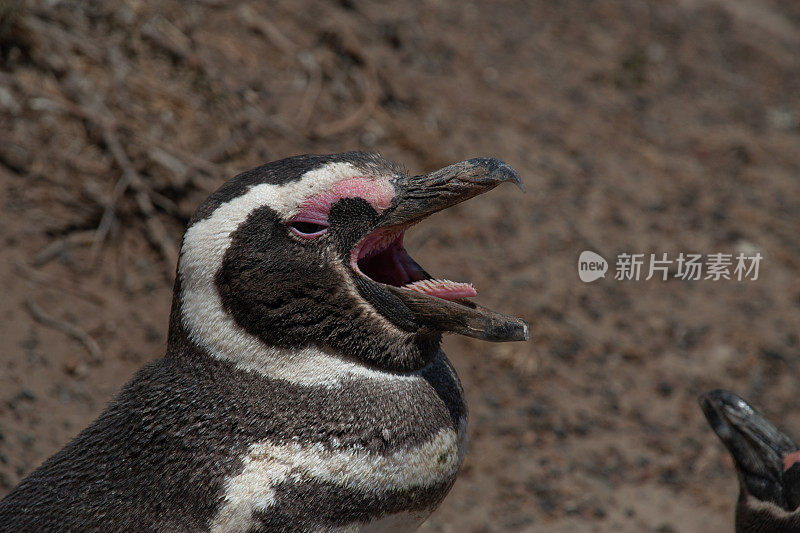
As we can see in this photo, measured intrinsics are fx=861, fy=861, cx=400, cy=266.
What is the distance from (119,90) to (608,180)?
3131mm

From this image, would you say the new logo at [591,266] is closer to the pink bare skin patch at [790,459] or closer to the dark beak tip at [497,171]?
the pink bare skin patch at [790,459]

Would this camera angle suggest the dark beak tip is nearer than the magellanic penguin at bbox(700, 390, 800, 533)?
Yes

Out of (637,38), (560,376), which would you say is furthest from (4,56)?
(637,38)

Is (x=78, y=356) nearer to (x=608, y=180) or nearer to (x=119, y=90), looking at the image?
(x=119, y=90)

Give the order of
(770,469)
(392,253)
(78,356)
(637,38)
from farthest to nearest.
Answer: (637,38) → (78,356) → (770,469) → (392,253)

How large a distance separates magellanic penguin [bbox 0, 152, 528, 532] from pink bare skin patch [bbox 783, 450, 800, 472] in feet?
3.74

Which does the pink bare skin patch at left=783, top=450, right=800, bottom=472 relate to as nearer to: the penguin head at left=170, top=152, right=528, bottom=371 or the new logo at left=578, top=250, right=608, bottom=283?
the penguin head at left=170, top=152, right=528, bottom=371

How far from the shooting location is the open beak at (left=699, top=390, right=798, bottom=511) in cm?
260

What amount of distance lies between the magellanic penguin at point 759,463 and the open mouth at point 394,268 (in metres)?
1.09

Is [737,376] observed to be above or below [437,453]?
below

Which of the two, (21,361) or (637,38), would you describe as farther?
(637,38)

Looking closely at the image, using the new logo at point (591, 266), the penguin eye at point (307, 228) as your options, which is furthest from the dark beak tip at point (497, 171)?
the new logo at point (591, 266)

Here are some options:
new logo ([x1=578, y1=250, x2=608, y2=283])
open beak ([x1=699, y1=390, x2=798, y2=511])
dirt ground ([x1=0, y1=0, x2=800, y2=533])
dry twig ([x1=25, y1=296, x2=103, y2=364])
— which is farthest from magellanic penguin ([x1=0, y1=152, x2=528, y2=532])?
new logo ([x1=578, y1=250, x2=608, y2=283])

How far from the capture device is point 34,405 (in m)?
3.31
